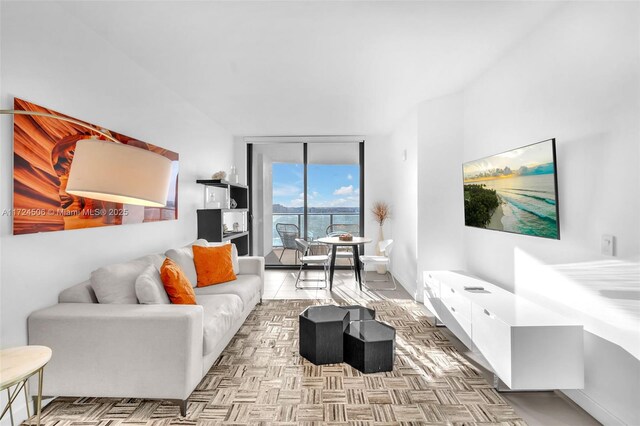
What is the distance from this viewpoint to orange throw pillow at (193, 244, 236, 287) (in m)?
3.75

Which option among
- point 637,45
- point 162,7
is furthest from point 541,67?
point 162,7

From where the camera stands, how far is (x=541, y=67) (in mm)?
2770

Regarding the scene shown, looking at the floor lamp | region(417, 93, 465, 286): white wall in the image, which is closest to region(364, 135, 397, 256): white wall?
region(417, 93, 465, 286): white wall

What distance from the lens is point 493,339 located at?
247 cm

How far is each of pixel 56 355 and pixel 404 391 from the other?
2311 mm

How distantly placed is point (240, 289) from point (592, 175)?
10.1 feet

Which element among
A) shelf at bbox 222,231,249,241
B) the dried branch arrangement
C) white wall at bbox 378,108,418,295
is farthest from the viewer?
the dried branch arrangement

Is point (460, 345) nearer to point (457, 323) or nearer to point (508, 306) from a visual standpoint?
point (457, 323)

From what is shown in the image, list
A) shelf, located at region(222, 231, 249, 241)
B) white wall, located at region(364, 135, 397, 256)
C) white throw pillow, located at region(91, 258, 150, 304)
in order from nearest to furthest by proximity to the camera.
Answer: white throw pillow, located at region(91, 258, 150, 304)
shelf, located at region(222, 231, 249, 241)
white wall, located at region(364, 135, 397, 256)

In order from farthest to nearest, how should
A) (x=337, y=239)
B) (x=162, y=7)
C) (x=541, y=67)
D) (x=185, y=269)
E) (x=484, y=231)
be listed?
(x=337, y=239) < (x=484, y=231) < (x=185, y=269) < (x=541, y=67) < (x=162, y=7)

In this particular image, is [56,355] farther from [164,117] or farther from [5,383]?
[164,117]

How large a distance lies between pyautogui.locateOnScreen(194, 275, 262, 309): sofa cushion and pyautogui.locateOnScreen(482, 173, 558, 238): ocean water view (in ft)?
8.48

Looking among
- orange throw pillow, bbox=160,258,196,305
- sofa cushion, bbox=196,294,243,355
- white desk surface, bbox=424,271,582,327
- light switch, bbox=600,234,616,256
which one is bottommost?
sofa cushion, bbox=196,294,243,355

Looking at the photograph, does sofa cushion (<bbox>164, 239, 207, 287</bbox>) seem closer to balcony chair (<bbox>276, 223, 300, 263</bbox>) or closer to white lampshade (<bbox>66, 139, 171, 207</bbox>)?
white lampshade (<bbox>66, 139, 171, 207</bbox>)
